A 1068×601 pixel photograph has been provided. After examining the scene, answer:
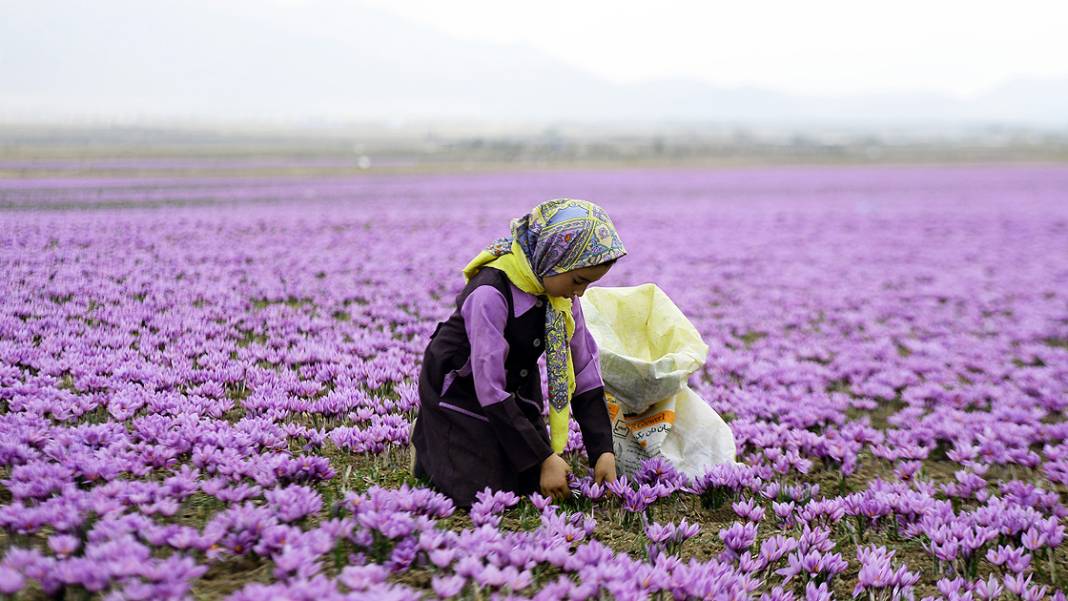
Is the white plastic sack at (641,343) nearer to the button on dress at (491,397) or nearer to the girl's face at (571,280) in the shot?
the button on dress at (491,397)

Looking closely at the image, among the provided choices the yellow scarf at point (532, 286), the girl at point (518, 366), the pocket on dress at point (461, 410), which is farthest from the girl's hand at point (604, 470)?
the pocket on dress at point (461, 410)

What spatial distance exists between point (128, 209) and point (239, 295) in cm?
581

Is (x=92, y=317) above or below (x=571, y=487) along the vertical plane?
above

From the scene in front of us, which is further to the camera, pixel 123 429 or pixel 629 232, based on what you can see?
pixel 629 232

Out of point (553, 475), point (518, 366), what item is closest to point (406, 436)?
point (518, 366)

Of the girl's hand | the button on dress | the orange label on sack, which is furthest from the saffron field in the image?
the orange label on sack

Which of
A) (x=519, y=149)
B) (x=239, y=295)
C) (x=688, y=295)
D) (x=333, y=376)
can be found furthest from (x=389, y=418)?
(x=519, y=149)

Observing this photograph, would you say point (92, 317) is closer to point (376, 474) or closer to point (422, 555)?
point (376, 474)

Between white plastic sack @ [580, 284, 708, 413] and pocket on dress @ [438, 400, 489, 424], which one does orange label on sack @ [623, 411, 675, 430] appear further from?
pocket on dress @ [438, 400, 489, 424]

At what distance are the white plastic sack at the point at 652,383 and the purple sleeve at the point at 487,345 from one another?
0.94 meters

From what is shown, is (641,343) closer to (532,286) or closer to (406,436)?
(532,286)

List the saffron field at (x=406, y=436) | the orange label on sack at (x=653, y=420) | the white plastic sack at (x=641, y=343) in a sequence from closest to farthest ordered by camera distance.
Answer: the saffron field at (x=406, y=436) < the white plastic sack at (x=641, y=343) < the orange label on sack at (x=653, y=420)

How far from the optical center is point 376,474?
4234mm

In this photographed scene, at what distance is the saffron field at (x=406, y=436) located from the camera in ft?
10.1
